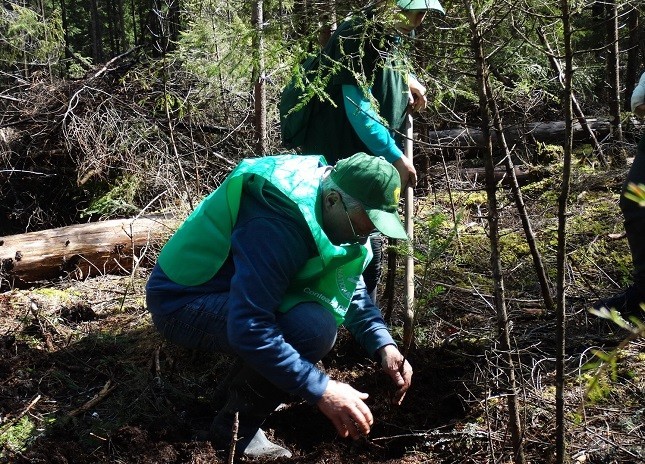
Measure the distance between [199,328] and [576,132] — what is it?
6400 mm

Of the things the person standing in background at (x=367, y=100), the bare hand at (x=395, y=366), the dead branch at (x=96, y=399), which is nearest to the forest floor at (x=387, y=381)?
the dead branch at (x=96, y=399)

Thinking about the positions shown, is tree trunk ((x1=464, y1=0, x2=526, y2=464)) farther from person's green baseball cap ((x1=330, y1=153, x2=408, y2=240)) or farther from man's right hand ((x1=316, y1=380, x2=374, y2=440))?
man's right hand ((x1=316, y1=380, x2=374, y2=440))

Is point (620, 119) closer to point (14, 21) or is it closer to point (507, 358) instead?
point (507, 358)

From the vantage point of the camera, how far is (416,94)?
140 inches

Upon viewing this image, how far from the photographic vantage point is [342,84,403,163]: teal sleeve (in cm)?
319

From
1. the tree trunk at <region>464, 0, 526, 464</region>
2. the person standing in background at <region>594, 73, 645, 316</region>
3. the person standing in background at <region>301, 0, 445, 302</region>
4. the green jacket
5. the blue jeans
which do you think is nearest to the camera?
the tree trunk at <region>464, 0, 526, 464</region>

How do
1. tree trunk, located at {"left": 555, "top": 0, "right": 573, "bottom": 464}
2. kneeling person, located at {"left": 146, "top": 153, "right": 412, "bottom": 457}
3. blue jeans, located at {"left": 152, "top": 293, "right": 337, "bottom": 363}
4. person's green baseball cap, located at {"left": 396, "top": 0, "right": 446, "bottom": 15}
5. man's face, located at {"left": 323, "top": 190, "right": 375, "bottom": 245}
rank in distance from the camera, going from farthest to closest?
person's green baseball cap, located at {"left": 396, "top": 0, "right": 446, "bottom": 15}
blue jeans, located at {"left": 152, "top": 293, "right": 337, "bottom": 363}
man's face, located at {"left": 323, "top": 190, "right": 375, "bottom": 245}
kneeling person, located at {"left": 146, "top": 153, "right": 412, "bottom": 457}
tree trunk, located at {"left": 555, "top": 0, "right": 573, "bottom": 464}

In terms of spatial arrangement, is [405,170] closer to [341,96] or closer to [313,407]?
[341,96]

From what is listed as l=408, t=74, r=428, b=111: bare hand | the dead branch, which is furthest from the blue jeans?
l=408, t=74, r=428, b=111: bare hand

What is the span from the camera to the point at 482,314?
381 centimetres

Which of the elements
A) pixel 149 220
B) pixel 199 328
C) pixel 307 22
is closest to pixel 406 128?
pixel 307 22

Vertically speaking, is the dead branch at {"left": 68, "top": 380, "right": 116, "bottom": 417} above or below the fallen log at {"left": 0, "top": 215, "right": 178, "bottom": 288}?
below

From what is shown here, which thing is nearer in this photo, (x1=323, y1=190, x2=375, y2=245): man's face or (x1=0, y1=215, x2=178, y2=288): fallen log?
(x1=323, y1=190, x2=375, y2=245): man's face

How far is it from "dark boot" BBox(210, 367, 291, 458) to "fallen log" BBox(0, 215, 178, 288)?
2.39 metres
